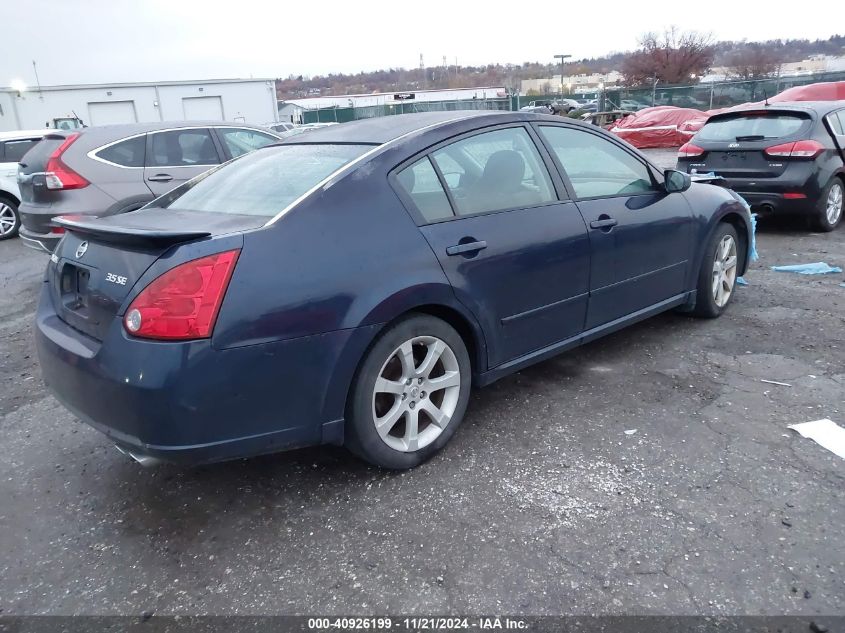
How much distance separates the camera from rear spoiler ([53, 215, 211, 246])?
2.50 m

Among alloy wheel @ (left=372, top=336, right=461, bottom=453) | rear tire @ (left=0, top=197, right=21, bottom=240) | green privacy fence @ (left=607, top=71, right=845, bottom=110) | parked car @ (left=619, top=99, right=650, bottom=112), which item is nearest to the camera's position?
alloy wheel @ (left=372, top=336, right=461, bottom=453)

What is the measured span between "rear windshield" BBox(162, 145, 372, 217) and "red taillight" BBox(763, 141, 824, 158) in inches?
246

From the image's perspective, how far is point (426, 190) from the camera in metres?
3.11

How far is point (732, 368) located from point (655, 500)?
1.72 meters

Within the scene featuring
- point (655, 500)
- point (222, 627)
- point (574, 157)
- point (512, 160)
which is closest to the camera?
point (222, 627)

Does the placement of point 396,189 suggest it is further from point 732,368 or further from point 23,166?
point 23,166

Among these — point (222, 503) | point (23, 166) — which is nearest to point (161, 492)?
point (222, 503)

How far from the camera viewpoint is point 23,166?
7000 mm

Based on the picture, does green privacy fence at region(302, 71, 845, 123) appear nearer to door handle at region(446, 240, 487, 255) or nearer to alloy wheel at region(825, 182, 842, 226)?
alloy wheel at region(825, 182, 842, 226)

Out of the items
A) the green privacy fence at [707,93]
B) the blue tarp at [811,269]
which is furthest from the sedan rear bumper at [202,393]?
the green privacy fence at [707,93]

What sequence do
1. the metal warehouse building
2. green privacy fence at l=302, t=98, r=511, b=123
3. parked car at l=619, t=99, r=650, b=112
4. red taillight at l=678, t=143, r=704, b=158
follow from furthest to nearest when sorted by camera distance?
green privacy fence at l=302, t=98, r=511, b=123, the metal warehouse building, parked car at l=619, t=99, r=650, b=112, red taillight at l=678, t=143, r=704, b=158

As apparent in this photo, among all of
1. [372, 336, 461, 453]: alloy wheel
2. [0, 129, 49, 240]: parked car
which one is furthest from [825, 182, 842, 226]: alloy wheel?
[0, 129, 49, 240]: parked car

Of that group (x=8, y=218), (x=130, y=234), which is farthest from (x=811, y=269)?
(x=8, y=218)

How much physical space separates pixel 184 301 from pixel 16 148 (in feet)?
32.4
